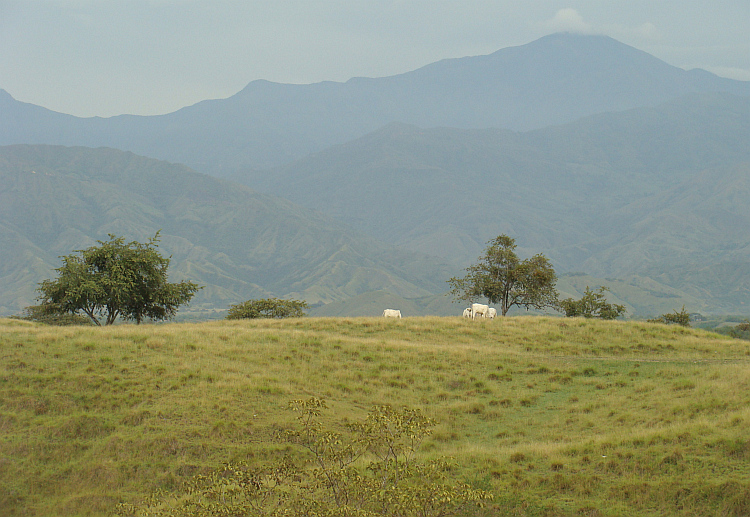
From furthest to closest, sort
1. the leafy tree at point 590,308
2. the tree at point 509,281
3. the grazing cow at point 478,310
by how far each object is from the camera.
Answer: the leafy tree at point 590,308 → the tree at point 509,281 → the grazing cow at point 478,310

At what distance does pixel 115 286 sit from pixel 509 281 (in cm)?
3125

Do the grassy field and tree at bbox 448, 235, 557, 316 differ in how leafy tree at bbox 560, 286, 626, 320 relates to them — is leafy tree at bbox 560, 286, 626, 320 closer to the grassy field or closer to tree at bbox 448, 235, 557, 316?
tree at bbox 448, 235, 557, 316

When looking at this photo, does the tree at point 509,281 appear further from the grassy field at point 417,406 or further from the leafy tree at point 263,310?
the leafy tree at point 263,310

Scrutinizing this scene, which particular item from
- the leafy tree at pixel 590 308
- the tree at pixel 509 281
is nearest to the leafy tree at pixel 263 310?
the tree at pixel 509 281

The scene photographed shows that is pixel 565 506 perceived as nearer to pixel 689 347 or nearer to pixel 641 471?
pixel 641 471

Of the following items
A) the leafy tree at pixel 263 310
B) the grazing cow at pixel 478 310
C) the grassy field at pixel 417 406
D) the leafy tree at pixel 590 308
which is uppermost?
the leafy tree at pixel 590 308

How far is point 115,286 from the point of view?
143 ft

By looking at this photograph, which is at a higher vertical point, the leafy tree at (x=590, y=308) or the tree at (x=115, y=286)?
the leafy tree at (x=590, y=308)

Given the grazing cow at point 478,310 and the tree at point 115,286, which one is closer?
the tree at point 115,286

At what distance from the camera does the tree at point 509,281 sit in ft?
184

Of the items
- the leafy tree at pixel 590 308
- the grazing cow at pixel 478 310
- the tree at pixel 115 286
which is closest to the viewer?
the tree at pixel 115 286

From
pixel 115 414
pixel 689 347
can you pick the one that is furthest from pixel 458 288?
pixel 115 414

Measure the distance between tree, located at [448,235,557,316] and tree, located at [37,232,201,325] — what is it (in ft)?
77.9

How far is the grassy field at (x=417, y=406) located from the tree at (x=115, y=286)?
5942mm
